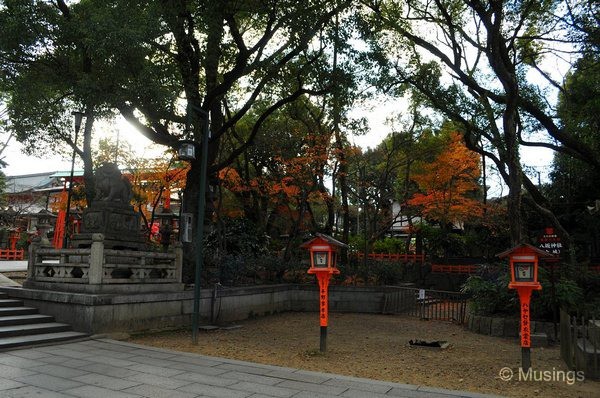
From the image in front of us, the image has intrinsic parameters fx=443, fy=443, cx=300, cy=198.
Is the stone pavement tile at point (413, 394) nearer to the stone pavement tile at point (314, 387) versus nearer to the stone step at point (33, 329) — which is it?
the stone pavement tile at point (314, 387)

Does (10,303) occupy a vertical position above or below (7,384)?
above

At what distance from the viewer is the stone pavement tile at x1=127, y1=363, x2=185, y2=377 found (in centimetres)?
678

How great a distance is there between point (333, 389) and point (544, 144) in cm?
1594

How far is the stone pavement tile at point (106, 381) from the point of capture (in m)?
6.02

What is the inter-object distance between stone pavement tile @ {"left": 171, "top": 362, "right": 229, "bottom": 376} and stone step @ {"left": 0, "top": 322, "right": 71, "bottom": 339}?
3647 mm

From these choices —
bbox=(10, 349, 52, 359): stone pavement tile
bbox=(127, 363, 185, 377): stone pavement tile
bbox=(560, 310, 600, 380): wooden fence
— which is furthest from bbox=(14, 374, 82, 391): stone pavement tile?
bbox=(560, 310, 600, 380): wooden fence

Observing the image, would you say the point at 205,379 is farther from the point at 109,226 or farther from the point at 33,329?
A: the point at 109,226

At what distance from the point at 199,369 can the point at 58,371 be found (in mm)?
2080

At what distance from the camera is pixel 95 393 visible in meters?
5.68

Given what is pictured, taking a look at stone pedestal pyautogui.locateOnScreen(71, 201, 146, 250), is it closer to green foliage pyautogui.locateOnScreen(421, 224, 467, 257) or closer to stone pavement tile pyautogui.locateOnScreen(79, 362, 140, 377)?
stone pavement tile pyautogui.locateOnScreen(79, 362, 140, 377)

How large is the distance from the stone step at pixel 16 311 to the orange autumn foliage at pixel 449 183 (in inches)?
747

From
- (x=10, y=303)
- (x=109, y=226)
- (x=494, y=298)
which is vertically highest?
(x=109, y=226)

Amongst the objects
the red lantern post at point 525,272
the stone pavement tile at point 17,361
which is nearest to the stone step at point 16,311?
the stone pavement tile at point 17,361

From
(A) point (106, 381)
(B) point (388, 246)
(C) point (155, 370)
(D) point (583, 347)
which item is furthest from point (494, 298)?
(B) point (388, 246)
